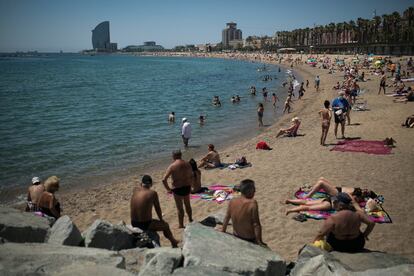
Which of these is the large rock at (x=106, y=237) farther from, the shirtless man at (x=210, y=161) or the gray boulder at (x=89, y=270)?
the shirtless man at (x=210, y=161)

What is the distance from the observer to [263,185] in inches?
400

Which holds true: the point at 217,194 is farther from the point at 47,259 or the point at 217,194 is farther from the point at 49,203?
the point at 47,259

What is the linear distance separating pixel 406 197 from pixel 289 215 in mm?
3056

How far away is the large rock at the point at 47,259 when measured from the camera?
406 centimetres

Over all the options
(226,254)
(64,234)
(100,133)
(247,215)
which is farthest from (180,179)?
(100,133)

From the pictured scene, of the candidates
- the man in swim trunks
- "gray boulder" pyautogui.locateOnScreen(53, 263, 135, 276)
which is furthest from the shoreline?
"gray boulder" pyautogui.locateOnScreen(53, 263, 135, 276)

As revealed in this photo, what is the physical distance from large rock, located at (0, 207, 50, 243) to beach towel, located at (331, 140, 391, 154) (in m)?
10.7

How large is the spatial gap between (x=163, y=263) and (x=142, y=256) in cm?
114

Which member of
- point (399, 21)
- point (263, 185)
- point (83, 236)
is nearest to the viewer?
point (83, 236)

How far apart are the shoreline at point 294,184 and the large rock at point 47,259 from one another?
2.75m

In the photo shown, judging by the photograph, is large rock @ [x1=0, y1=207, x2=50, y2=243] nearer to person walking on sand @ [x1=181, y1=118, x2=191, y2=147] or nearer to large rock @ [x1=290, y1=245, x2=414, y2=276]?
large rock @ [x1=290, y1=245, x2=414, y2=276]

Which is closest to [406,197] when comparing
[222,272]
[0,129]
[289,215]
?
[289,215]

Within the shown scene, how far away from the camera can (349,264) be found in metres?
4.95

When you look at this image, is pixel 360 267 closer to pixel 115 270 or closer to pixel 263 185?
pixel 115 270
